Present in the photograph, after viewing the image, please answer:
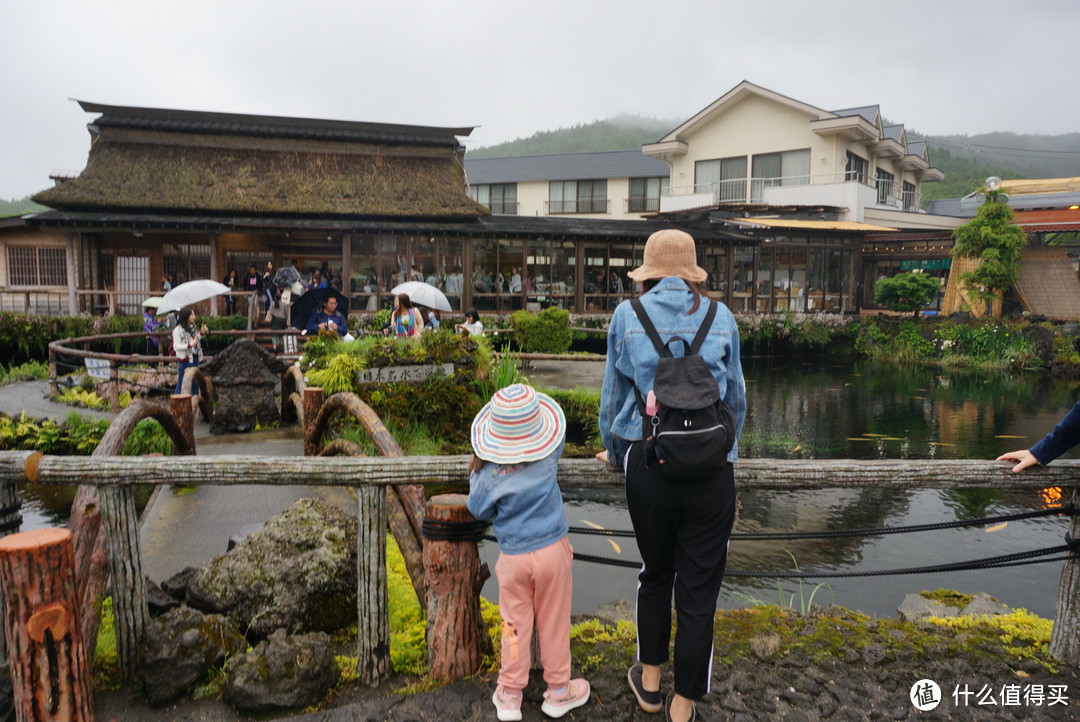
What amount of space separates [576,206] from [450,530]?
34.2 meters

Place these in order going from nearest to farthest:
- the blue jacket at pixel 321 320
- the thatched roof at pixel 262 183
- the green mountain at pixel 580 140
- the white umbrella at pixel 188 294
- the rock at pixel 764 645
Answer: the rock at pixel 764 645, the blue jacket at pixel 321 320, the white umbrella at pixel 188 294, the thatched roof at pixel 262 183, the green mountain at pixel 580 140

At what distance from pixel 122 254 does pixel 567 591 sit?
20379 mm

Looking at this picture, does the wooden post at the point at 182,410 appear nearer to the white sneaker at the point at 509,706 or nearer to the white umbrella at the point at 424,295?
the white sneaker at the point at 509,706

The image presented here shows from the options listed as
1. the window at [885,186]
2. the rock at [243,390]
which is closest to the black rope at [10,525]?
the rock at [243,390]

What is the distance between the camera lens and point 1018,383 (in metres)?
17.1

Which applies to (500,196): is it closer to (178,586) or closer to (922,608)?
(922,608)

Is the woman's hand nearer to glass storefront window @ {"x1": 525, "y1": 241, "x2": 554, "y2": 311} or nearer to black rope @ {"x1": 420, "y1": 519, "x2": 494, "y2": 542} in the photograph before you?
black rope @ {"x1": 420, "y1": 519, "x2": 494, "y2": 542}

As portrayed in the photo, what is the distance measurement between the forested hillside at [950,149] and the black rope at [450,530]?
175 ft

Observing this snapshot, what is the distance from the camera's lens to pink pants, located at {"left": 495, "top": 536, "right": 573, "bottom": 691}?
2.62 m

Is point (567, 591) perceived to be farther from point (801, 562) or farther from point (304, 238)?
point (304, 238)

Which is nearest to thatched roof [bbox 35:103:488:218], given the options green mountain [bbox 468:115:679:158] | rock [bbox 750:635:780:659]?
rock [bbox 750:635:780:659]

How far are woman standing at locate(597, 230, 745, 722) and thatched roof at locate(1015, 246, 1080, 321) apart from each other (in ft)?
80.2

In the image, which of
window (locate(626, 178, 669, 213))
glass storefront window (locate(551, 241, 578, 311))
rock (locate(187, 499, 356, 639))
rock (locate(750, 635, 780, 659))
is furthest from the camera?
window (locate(626, 178, 669, 213))

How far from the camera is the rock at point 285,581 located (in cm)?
336
